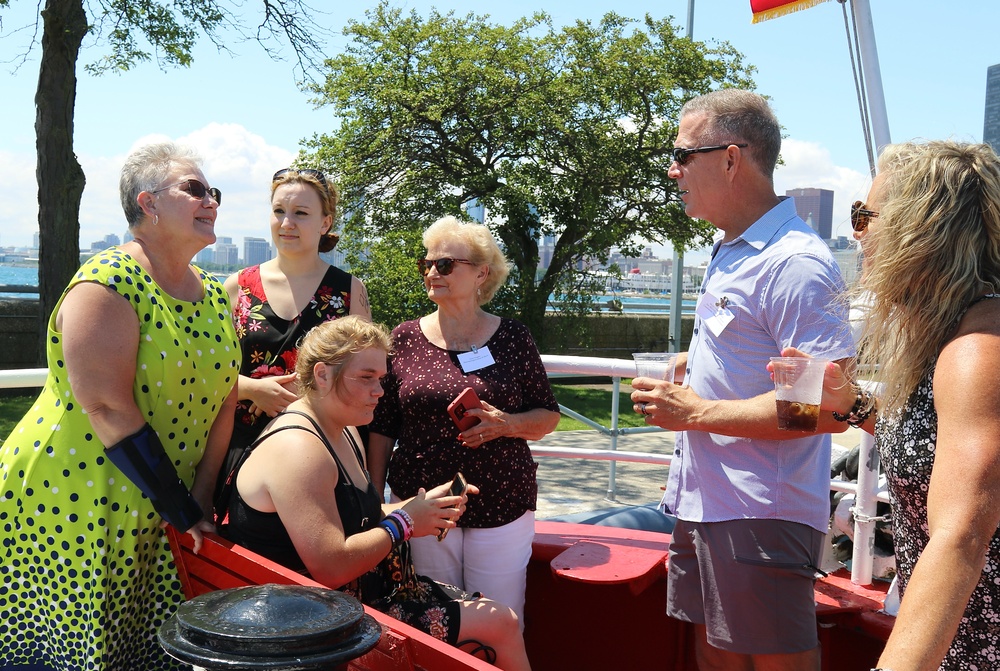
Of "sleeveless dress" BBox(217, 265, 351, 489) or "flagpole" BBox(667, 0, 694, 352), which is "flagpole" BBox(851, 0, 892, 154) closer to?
"sleeveless dress" BBox(217, 265, 351, 489)

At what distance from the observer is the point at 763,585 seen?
2379mm

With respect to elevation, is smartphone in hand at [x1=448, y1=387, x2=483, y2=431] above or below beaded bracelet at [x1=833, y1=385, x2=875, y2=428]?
below

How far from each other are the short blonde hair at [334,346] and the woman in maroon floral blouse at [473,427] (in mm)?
442

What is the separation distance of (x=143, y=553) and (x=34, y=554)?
0.92 ft

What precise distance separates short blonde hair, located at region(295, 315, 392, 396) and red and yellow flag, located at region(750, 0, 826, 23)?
9.03 ft

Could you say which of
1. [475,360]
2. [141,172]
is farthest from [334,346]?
[141,172]

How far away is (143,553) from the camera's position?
8.25 feet

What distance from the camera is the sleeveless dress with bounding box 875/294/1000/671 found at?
1695mm

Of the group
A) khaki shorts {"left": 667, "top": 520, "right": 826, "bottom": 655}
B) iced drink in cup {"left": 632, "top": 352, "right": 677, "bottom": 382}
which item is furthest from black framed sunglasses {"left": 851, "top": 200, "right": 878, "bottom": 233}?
khaki shorts {"left": 667, "top": 520, "right": 826, "bottom": 655}

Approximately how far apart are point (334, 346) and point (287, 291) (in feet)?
2.53

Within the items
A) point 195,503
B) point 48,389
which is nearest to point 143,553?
point 195,503

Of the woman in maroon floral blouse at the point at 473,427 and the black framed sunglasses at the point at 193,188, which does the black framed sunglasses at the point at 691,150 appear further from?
the black framed sunglasses at the point at 193,188

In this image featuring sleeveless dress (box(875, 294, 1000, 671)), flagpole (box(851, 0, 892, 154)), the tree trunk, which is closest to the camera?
sleeveless dress (box(875, 294, 1000, 671))

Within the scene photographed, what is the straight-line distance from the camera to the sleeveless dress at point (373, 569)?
2.53 metres
